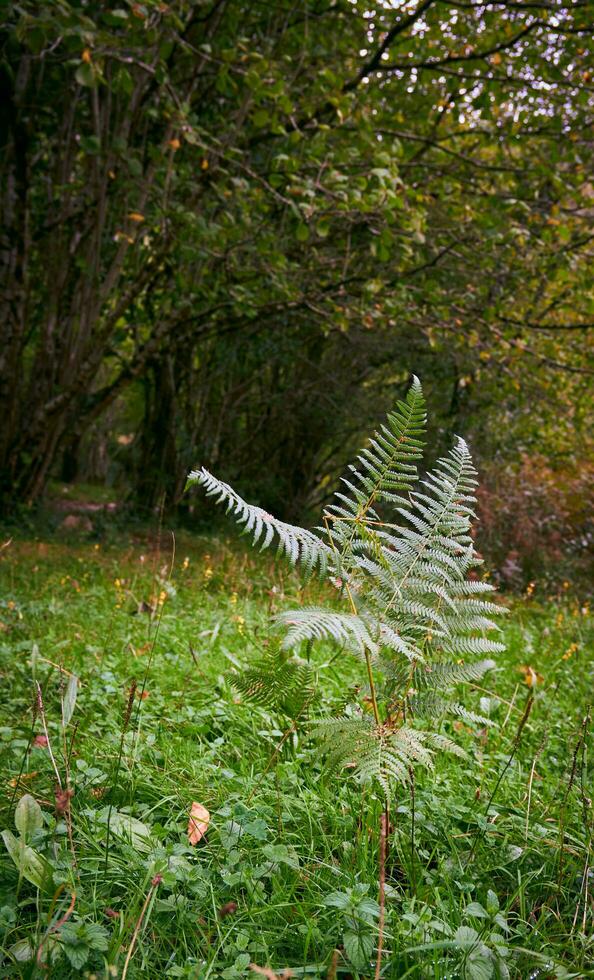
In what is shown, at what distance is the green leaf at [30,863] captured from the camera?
4.76 feet

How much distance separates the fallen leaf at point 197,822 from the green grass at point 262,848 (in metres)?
0.03

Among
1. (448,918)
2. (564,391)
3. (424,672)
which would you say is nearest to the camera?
(448,918)

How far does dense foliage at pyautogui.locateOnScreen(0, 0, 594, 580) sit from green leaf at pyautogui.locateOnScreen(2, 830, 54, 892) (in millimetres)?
4370

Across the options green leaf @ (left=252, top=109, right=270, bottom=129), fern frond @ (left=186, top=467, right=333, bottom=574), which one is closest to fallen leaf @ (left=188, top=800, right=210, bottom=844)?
fern frond @ (left=186, top=467, right=333, bottom=574)

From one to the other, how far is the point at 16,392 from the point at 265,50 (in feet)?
16.2

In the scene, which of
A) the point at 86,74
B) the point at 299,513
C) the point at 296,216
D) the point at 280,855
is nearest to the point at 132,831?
the point at 280,855

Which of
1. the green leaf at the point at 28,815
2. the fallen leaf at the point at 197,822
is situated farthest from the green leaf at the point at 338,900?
the green leaf at the point at 28,815

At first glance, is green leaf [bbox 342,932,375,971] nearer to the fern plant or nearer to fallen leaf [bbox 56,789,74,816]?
the fern plant

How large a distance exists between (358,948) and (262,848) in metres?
0.33

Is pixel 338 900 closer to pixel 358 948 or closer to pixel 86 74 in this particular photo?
pixel 358 948

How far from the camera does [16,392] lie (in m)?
8.66

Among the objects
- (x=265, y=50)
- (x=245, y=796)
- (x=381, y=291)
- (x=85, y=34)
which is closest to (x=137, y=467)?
(x=381, y=291)

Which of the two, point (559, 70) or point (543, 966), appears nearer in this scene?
point (543, 966)

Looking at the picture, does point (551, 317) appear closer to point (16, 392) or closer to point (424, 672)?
point (16, 392)
